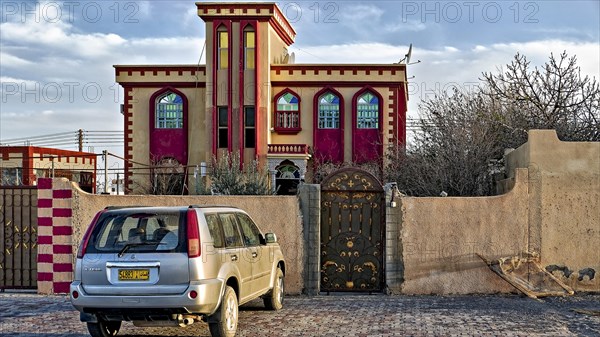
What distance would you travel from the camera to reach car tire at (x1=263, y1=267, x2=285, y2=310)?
11.5 m

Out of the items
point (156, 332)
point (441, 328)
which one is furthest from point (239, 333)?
point (441, 328)

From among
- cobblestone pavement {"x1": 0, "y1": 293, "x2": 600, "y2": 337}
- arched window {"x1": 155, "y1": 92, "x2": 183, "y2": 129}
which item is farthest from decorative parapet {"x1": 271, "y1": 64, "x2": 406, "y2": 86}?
cobblestone pavement {"x1": 0, "y1": 293, "x2": 600, "y2": 337}

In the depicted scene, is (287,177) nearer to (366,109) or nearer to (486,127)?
(366,109)

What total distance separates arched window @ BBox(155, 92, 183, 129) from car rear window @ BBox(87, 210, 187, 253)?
27781mm

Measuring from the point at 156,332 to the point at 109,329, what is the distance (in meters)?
0.69

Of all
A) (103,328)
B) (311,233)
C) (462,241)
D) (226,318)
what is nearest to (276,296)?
(311,233)

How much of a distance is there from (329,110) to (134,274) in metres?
27.8

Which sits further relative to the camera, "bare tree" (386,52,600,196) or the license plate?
"bare tree" (386,52,600,196)

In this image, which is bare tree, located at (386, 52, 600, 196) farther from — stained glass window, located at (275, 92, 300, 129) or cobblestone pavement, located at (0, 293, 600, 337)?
stained glass window, located at (275, 92, 300, 129)

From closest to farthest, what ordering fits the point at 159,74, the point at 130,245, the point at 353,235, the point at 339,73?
the point at 130,245
the point at 353,235
the point at 339,73
the point at 159,74

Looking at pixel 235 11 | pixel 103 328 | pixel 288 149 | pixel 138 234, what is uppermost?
pixel 235 11

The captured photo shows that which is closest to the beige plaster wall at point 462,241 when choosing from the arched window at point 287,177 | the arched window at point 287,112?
the arched window at point 287,177

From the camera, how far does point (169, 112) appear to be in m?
36.7

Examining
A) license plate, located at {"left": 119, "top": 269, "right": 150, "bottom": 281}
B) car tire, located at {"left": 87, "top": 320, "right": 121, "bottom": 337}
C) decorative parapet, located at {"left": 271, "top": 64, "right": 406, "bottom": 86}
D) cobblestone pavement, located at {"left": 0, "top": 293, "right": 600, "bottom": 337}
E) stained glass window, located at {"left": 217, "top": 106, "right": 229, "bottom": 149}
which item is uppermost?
decorative parapet, located at {"left": 271, "top": 64, "right": 406, "bottom": 86}
